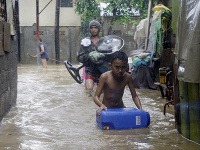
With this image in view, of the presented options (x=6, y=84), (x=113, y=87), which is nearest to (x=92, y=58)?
(x=6, y=84)

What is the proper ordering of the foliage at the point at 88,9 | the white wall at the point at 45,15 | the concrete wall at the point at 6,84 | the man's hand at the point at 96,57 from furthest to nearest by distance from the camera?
the white wall at the point at 45,15, the foliage at the point at 88,9, the man's hand at the point at 96,57, the concrete wall at the point at 6,84

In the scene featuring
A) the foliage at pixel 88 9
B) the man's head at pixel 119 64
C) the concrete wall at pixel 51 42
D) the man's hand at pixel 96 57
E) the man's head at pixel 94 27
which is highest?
the foliage at pixel 88 9

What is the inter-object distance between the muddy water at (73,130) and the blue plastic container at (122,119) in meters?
0.08

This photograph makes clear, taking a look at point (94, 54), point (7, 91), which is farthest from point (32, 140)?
point (94, 54)

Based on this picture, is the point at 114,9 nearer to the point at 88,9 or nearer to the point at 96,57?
the point at 88,9

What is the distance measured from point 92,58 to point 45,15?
16.3m

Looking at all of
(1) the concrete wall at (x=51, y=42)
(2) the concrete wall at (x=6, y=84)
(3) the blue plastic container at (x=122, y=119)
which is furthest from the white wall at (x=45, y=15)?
(3) the blue plastic container at (x=122, y=119)

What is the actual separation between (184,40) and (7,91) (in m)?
3.61

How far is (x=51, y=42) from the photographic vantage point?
23.5 m

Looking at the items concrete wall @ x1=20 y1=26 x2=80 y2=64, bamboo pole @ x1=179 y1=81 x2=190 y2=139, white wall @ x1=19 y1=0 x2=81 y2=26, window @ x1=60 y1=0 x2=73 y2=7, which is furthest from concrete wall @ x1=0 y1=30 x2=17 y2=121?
window @ x1=60 y1=0 x2=73 y2=7

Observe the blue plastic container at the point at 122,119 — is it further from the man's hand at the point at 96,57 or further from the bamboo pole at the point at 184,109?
the man's hand at the point at 96,57

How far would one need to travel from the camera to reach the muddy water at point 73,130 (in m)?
4.80

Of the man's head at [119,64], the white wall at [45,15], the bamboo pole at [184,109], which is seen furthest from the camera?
the white wall at [45,15]

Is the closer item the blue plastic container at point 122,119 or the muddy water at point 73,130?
the muddy water at point 73,130
